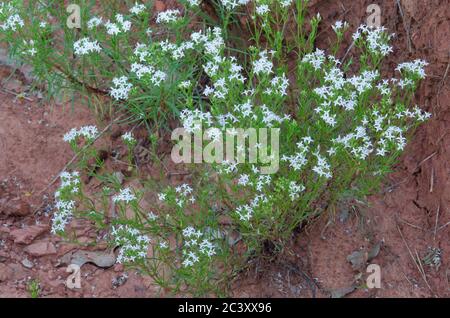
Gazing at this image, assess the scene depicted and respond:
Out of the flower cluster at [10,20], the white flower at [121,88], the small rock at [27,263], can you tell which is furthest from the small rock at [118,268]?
the flower cluster at [10,20]

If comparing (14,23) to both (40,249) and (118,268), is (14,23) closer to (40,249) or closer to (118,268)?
(40,249)

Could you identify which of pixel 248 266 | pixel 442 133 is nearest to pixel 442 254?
pixel 442 133

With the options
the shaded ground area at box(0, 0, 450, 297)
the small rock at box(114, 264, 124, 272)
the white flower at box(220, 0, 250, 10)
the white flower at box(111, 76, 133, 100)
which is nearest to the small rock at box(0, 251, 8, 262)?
the shaded ground area at box(0, 0, 450, 297)

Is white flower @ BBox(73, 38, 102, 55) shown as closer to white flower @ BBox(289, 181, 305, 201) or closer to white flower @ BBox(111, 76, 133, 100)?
white flower @ BBox(111, 76, 133, 100)

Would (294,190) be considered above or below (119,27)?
below

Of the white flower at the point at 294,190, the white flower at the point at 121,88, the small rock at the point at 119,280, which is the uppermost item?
the white flower at the point at 121,88

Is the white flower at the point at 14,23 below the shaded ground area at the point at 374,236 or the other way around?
the other way around

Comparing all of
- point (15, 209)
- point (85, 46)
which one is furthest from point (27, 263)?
point (85, 46)

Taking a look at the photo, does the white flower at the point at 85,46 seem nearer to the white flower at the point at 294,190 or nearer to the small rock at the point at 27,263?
the small rock at the point at 27,263
